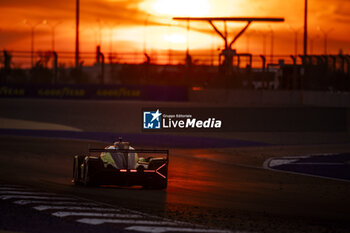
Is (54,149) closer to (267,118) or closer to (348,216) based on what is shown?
(267,118)

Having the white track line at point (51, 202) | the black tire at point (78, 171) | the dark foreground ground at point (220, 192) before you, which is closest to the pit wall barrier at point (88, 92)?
the dark foreground ground at point (220, 192)

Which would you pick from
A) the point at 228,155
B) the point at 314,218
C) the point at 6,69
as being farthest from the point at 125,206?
the point at 6,69

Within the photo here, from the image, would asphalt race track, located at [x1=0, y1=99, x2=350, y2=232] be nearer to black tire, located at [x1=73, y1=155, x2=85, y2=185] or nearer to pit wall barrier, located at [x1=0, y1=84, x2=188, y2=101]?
black tire, located at [x1=73, y1=155, x2=85, y2=185]

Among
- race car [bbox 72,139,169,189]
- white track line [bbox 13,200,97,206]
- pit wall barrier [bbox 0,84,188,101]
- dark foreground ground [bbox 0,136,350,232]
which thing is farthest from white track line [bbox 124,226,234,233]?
pit wall barrier [bbox 0,84,188,101]

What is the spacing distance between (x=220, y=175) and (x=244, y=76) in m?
30.4

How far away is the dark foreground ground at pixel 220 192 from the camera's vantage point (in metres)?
12.2

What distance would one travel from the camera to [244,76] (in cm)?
4956

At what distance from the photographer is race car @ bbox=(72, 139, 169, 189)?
1593cm

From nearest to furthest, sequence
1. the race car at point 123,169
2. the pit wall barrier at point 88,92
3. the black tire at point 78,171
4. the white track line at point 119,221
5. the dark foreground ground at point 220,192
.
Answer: the white track line at point 119,221 → the dark foreground ground at point 220,192 → the race car at point 123,169 → the black tire at point 78,171 → the pit wall barrier at point 88,92

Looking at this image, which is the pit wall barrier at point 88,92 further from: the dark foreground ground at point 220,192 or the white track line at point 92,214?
the white track line at point 92,214

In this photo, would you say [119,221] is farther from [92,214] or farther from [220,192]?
[220,192]

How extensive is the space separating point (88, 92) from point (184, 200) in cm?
3189

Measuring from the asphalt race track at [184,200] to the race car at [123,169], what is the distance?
0.76 ft

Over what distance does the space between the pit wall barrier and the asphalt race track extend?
67.9ft
